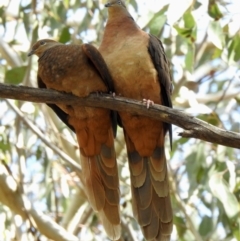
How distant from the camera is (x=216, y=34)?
3.64m

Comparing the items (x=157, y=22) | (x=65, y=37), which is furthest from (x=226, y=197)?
(x=65, y=37)

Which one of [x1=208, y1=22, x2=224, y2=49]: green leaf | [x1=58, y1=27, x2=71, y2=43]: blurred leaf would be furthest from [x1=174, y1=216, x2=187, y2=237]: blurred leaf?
[x1=58, y1=27, x2=71, y2=43]: blurred leaf

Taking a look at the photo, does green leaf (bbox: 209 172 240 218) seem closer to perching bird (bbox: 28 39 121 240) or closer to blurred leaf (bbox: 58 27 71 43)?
perching bird (bbox: 28 39 121 240)

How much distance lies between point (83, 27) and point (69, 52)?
1.39m

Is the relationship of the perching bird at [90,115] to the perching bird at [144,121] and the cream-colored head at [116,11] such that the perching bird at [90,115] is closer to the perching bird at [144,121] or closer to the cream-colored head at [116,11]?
the perching bird at [144,121]

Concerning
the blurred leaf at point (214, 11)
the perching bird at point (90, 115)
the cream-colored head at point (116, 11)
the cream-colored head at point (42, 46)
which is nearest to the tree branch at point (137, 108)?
the perching bird at point (90, 115)

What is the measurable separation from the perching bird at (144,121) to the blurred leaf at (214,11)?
559mm

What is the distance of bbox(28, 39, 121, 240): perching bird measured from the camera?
10.2ft

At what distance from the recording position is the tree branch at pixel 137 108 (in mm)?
2709

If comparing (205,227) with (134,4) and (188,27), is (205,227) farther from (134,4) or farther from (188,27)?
(134,4)

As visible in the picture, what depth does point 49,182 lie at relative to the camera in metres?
4.96

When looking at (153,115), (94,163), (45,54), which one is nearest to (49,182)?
(94,163)

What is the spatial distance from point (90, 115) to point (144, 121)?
0.93 ft

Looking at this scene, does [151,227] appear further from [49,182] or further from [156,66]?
[49,182]
